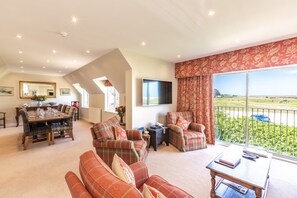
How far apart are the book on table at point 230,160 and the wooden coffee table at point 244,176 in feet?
0.14

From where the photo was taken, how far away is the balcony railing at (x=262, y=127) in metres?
3.18

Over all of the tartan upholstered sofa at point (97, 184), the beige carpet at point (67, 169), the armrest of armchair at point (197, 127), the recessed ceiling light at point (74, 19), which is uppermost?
the recessed ceiling light at point (74, 19)

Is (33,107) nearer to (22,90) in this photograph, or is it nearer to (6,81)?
(22,90)

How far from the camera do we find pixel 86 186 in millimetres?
913

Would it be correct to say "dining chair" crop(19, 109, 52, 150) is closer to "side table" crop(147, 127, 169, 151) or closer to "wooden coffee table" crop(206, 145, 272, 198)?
"side table" crop(147, 127, 169, 151)

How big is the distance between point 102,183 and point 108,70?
3915 mm

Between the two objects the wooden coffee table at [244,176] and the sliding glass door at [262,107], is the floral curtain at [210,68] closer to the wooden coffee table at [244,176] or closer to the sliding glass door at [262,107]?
the sliding glass door at [262,107]

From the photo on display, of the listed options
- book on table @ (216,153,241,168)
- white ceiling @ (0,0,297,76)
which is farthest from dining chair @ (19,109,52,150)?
book on table @ (216,153,241,168)

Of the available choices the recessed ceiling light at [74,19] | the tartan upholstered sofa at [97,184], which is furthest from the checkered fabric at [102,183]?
the recessed ceiling light at [74,19]

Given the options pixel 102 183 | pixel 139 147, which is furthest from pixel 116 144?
pixel 102 183

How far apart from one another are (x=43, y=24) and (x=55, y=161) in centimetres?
255

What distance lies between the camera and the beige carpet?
2.00 metres

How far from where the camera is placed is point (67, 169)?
2.53 meters

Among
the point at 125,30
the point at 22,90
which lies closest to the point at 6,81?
the point at 22,90
